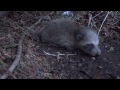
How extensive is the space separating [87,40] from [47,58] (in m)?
1.01

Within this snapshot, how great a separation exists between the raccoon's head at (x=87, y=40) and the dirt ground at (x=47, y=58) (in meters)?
0.13

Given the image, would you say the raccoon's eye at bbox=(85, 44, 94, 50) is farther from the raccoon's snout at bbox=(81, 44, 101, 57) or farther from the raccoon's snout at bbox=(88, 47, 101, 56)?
the raccoon's snout at bbox=(88, 47, 101, 56)

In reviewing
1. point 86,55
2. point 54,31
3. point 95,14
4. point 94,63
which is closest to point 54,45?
point 54,31

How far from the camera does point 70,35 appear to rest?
5.45 m

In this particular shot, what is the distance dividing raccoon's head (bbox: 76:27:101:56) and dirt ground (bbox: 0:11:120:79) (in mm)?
129

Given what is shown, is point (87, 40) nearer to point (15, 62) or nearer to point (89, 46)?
point (89, 46)

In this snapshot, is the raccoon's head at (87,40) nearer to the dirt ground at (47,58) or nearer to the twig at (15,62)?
the dirt ground at (47,58)

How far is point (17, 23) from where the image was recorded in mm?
5508

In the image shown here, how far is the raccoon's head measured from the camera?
5176 millimetres

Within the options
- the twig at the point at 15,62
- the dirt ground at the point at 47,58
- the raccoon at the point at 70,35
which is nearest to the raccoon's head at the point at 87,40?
the raccoon at the point at 70,35

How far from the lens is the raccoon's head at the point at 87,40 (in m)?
5.18

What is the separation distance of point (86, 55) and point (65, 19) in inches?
33.7

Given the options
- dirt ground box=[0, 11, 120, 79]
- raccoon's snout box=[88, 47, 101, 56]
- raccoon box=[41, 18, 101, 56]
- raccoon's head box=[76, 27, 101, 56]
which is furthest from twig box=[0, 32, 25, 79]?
raccoon's snout box=[88, 47, 101, 56]

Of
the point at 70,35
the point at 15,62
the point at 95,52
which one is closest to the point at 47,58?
the point at 15,62
